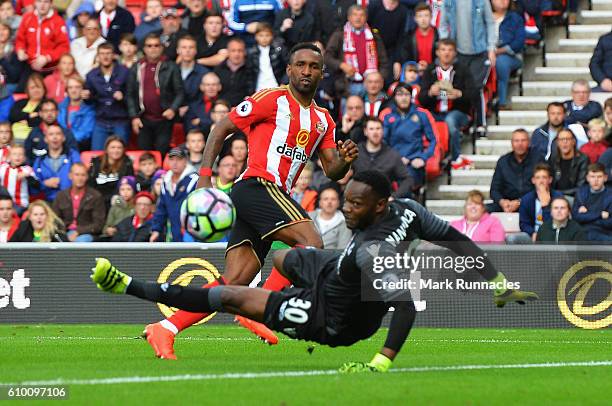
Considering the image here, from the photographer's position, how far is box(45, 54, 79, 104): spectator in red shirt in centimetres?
2066

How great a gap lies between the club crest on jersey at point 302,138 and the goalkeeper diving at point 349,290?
69.5 inches

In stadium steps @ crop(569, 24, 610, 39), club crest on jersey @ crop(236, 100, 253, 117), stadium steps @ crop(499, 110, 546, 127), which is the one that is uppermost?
club crest on jersey @ crop(236, 100, 253, 117)

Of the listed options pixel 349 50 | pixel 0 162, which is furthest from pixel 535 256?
pixel 0 162

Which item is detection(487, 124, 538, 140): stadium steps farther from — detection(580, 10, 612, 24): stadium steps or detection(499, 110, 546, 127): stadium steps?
detection(580, 10, 612, 24): stadium steps

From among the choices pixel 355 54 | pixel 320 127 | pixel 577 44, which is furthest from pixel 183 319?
pixel 577 44

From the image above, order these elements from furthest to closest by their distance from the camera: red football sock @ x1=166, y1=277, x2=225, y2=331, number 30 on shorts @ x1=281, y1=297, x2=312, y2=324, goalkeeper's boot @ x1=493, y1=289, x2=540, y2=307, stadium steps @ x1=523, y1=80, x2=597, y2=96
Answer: stadium steps @ x1=523, y1=80, x2=597, y2=96
red football sock @ x1=166, y1=277, x2=225, y2=331
goalkeeper's boot @ x1=493, y1=289, x2=540, y2=307
number 30 on shorts @ x1=281, y1=297, x2=312, y2=324

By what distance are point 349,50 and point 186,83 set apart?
2518 mm

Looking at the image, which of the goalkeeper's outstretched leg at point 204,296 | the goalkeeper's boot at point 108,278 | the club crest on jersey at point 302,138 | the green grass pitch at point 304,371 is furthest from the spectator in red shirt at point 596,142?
the goalkeeper's boot at point 108,278

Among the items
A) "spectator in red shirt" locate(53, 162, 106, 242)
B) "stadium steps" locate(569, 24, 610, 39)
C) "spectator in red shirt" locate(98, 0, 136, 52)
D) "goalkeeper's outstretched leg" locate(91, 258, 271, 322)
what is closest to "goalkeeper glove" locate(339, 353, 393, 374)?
"goalkeeper's outstretched leg" locate(91, 258, 271, 322)

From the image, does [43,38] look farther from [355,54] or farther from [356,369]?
[356,369]

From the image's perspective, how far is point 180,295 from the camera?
9117mm

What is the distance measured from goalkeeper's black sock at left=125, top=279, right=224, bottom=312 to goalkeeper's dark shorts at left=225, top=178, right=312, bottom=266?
4.49 ft

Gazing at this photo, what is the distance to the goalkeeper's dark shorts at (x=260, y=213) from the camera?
34.1ft

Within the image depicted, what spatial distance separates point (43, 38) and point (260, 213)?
1192 cm
